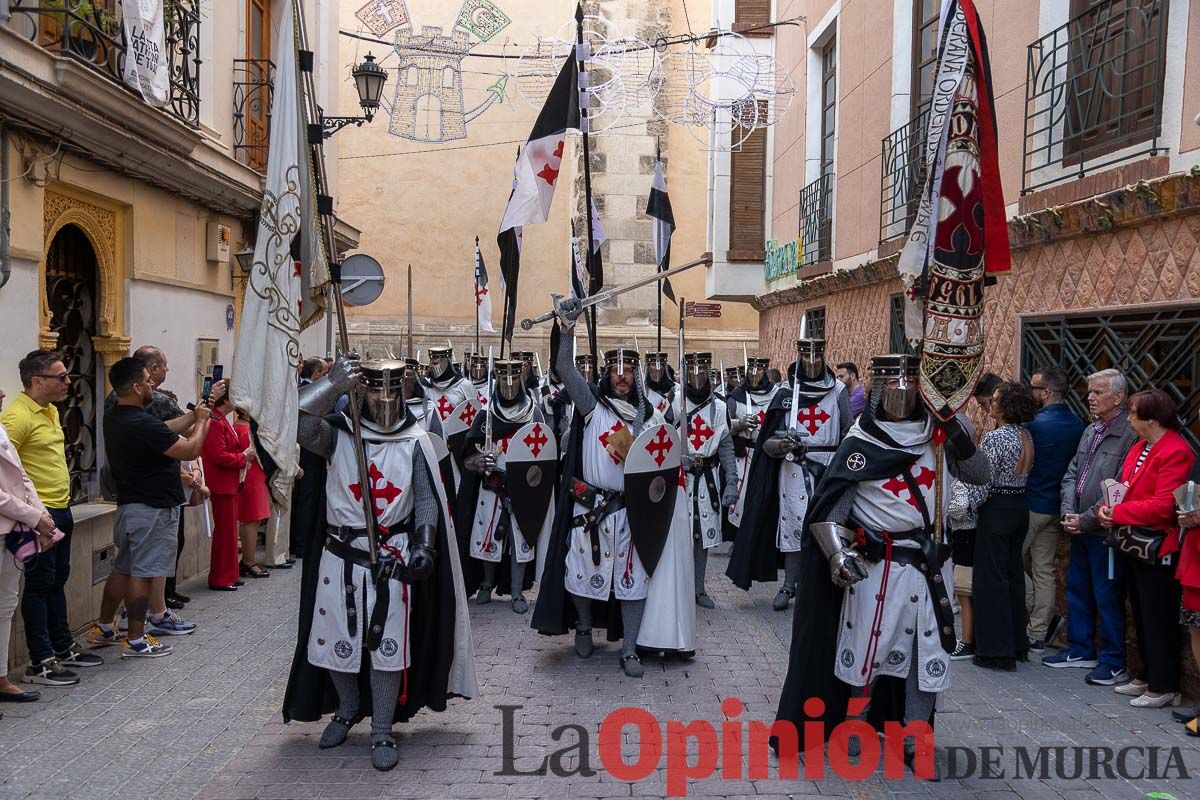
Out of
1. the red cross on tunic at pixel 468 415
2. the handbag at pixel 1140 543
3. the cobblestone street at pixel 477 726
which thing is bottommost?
the cobblestone street at pixel 477 726

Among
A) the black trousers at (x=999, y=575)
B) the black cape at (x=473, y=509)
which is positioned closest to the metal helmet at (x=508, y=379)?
the black cape at (x=473, y=509)

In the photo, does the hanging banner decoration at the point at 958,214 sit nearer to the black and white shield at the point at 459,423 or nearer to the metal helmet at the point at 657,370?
the metal helmet at the point at 657,370

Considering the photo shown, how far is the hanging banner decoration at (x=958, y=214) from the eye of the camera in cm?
480

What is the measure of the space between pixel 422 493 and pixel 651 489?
194cm

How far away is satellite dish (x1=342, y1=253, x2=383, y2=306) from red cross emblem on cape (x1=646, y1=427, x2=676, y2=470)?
17.9 feet

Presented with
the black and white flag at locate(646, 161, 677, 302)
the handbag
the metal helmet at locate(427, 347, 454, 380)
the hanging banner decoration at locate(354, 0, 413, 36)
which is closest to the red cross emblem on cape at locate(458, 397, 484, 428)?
the metal helmet at locate(427, 347, 454, 380)

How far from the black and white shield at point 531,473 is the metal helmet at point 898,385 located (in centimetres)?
315

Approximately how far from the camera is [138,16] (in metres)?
7.98

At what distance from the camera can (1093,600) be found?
667 cm

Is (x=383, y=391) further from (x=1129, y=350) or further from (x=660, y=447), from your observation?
(x=1129, y=350)

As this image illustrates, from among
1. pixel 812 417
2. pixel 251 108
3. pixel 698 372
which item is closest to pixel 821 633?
pixel 812 417

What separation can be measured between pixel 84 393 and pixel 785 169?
464 inches

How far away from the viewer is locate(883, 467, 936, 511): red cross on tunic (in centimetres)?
493

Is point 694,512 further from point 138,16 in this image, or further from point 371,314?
point 371,314
